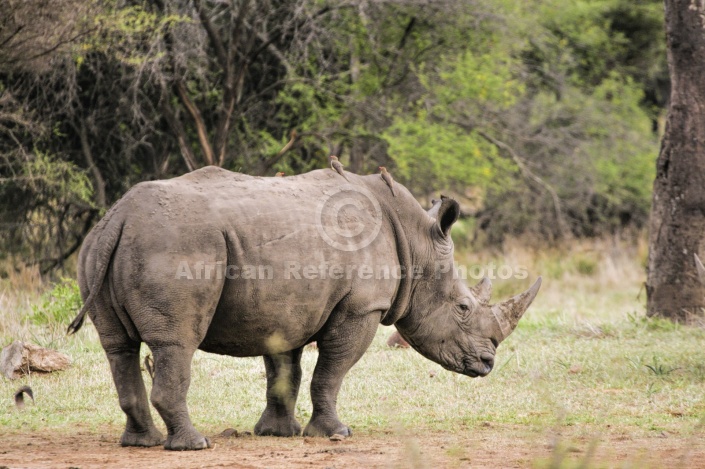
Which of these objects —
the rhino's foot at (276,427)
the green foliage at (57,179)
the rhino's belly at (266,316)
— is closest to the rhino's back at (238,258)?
the rhino's belly at (266,316)

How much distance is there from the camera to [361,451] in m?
5.52

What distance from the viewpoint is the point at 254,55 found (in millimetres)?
15109

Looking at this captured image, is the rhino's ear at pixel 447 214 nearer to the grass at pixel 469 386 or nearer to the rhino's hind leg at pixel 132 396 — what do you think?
the grass at pixel 469 386

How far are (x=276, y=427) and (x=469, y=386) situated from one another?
2334 mm

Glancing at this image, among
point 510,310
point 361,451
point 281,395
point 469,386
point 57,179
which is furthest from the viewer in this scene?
point 57,179

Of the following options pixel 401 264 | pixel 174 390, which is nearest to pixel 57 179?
pixel 401 264

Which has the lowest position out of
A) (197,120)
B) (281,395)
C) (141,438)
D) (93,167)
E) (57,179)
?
(141,438)

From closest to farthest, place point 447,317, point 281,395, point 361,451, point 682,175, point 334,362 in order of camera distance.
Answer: point 361,451
point 334,362
point 281,395
point 447,317
point 682,175

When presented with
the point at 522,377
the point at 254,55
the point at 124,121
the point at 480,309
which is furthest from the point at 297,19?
the point at 480,309

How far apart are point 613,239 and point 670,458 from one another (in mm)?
15785

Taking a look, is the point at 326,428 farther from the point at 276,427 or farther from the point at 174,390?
the point at 174,390

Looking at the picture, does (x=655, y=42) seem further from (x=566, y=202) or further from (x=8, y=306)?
(x=8, y=306)

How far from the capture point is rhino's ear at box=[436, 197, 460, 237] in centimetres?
664

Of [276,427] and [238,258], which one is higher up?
[238,258]
